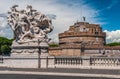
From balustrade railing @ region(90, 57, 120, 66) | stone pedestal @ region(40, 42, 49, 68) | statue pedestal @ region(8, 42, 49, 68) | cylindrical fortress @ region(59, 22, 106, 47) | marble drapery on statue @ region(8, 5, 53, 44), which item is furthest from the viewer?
cylindrical fortress @ region(59, 22, 106, 47)

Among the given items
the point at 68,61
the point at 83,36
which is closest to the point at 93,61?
the point at 68,61

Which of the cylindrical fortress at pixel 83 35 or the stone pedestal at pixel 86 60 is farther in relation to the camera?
the cylindrical fortress at pixel 83 35

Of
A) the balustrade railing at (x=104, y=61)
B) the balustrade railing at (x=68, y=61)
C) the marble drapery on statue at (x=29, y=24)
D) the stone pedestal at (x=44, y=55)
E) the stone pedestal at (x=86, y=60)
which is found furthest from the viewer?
the marble drapery on statue at (x=29, y=24)

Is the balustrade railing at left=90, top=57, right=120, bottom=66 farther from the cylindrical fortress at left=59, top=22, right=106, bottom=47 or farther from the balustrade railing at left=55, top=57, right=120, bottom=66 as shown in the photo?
the cylindrical fortress at left=59, top=22, right=106, bottom=47

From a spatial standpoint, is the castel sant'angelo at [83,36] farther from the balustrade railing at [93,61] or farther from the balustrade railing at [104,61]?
the balustrade railing at [104,61]

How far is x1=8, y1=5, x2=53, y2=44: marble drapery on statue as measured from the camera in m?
35.2

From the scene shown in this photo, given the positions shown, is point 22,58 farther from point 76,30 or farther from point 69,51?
point 76,30

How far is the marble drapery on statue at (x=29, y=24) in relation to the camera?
115 ft

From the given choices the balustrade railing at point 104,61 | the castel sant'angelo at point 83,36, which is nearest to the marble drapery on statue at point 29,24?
the balustrade railing at point 104,61

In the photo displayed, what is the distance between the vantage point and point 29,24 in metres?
35.5

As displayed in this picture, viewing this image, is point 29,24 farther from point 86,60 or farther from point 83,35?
point 83,35

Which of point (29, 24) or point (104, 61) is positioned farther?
point (29, 24)

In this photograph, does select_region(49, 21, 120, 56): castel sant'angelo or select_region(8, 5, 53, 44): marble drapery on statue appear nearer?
select_region(8, 5, 53, 44): marble drapery on statue

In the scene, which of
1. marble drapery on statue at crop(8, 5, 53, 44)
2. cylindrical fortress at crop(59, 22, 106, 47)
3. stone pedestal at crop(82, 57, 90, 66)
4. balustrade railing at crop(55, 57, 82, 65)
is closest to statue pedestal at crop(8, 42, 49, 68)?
marble drapery on statue at crop(8, 5, 53, 44)
